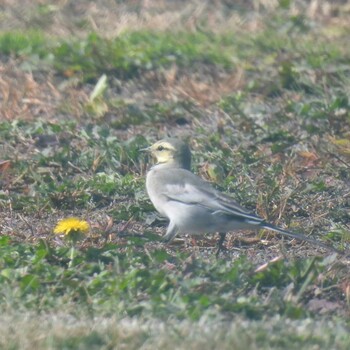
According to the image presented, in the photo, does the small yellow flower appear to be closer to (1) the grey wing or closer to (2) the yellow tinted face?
(1) the grey wing

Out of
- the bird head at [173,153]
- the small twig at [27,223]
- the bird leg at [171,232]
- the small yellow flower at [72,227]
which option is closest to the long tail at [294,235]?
the bird leg at [171,232]

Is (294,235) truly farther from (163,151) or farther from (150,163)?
(150,163)

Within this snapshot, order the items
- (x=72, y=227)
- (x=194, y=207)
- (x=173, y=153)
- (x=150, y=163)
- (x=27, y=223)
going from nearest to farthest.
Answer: (x=72, y=227), (x=194, y=207), (x=27, y=223), (x=173, y=153), (x=150, y=163)

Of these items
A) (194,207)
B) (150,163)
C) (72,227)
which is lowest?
(150,163)

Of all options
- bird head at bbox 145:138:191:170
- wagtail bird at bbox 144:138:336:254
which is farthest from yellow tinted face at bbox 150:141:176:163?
wagtail bird at bbox 144:138:336:254

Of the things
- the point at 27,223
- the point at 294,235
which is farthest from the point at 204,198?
the point at 27,223

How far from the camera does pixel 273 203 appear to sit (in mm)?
8156

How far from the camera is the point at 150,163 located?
9031 mm

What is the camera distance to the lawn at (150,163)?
6.05m

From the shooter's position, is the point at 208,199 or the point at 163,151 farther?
the point at 163,151

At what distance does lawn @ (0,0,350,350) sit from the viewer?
6.05 meters

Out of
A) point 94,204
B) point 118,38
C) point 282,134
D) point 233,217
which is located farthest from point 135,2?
point 233,217

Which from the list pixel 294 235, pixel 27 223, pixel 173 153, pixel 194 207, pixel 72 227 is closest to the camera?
pixel 72 227

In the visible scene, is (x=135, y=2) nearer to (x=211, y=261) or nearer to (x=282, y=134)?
(x=282, y=134)
